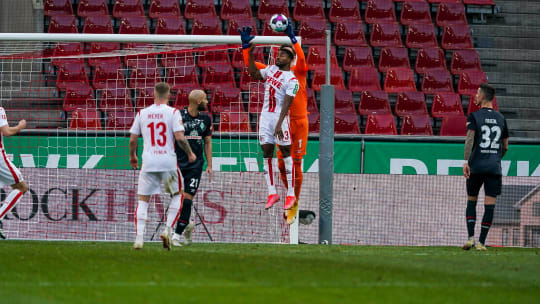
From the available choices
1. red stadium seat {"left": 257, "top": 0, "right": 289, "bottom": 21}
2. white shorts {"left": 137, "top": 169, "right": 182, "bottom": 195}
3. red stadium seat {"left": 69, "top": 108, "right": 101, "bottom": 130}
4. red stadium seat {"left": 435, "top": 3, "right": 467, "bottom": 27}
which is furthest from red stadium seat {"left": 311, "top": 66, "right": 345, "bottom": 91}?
white shorts {"left": 137, "top": 169, "right": 182, "bottom": 195}

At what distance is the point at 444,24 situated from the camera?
2059 cm

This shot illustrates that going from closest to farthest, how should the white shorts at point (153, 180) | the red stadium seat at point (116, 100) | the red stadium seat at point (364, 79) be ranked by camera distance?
the white shorts at point (153, 180) → the red stadium seat at point (116, 100) → the red stadium seat at point (364, 79)

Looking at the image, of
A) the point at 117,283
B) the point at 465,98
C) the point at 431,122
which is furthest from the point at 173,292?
the point at 465,98

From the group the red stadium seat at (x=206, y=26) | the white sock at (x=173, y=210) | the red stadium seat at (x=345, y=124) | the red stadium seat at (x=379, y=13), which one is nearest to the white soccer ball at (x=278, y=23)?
the white sock at (x=173, y=210)

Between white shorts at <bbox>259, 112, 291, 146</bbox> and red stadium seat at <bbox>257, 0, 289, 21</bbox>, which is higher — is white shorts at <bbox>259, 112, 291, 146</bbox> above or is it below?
below

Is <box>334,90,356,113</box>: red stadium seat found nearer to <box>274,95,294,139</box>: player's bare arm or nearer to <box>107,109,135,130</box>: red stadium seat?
<box>107,109,135,130</box>: red stadium seat

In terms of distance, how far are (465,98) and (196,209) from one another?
8859 mm

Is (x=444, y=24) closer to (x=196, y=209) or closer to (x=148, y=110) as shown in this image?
(x=196, y=209)

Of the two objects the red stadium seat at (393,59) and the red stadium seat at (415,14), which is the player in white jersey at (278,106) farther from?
the red stadium seat at (415,14)

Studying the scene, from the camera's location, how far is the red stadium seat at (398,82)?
18797 mm

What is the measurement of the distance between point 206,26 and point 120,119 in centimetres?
567

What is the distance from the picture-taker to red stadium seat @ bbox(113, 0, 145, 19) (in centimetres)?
1969

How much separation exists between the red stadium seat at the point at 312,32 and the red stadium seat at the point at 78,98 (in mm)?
6352

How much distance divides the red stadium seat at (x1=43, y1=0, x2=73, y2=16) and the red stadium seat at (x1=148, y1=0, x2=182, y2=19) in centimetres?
194
